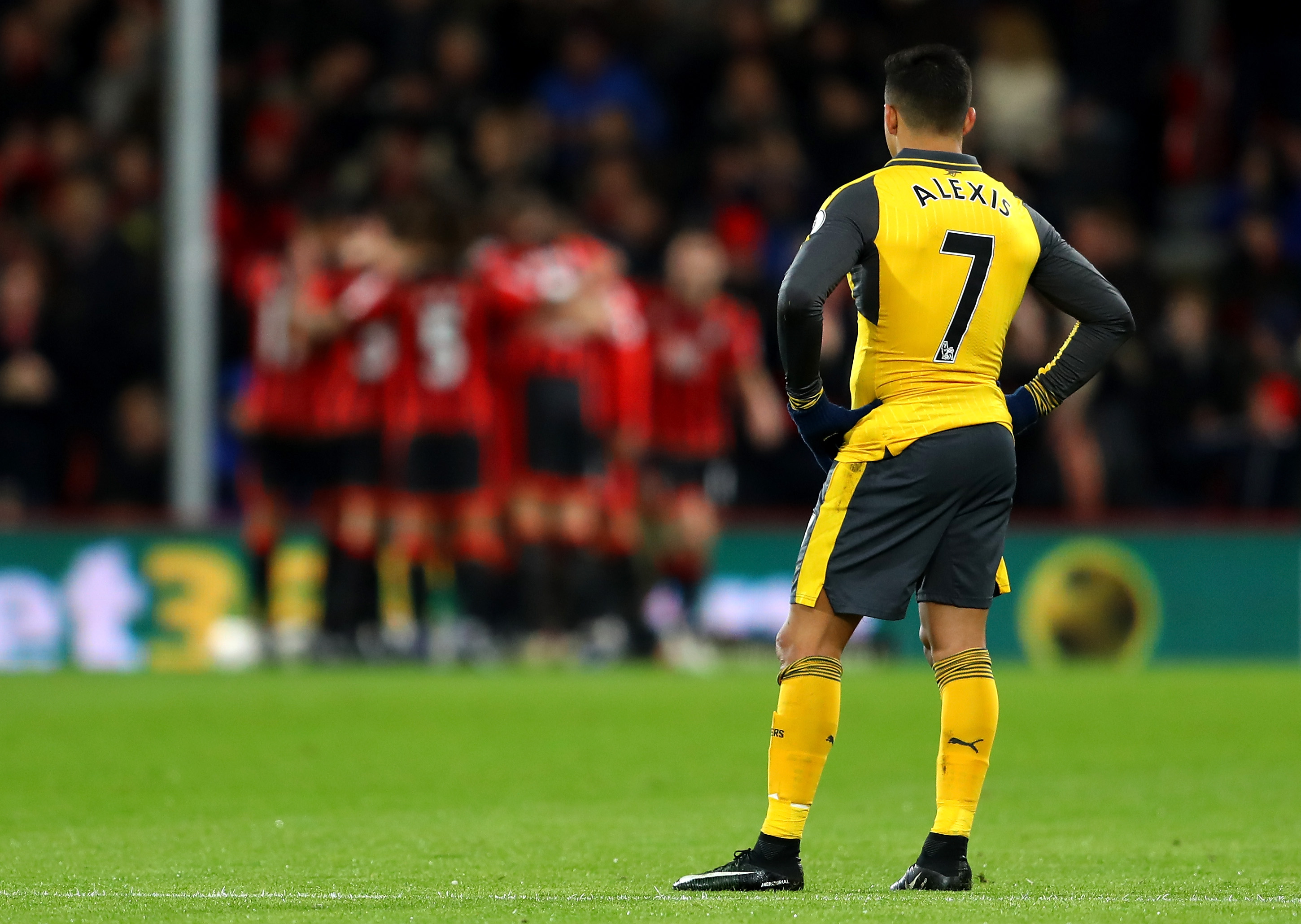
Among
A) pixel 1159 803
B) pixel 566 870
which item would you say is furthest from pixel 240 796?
pixel 1159 803

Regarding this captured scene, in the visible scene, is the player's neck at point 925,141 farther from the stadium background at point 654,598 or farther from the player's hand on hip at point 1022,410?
the stadium background at point 654,598

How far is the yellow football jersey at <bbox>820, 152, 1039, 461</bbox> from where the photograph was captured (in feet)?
17.4

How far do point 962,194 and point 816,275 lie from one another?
49 centimetres

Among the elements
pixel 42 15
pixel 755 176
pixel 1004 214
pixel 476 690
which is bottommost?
pixel 476 690

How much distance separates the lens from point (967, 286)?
5359mm

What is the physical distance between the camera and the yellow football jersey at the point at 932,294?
5.30 m

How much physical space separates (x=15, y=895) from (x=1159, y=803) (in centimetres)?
393

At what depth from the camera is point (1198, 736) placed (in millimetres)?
9508

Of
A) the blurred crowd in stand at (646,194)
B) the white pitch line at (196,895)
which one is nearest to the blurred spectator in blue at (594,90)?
the blurred crowd in stand at (646,194)

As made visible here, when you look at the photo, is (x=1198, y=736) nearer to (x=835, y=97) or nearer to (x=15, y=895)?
(x=15, y=895)

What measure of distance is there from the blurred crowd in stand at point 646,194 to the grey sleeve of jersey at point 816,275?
25.9 ft

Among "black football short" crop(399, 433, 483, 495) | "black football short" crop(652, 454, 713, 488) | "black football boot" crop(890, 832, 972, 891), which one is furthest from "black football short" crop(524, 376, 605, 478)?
"black football boot" crop(890, 832, 972, 891)

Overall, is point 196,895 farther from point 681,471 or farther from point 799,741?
point 681,471

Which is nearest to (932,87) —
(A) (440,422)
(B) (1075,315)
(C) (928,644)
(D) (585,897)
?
(B) (1075,315)
